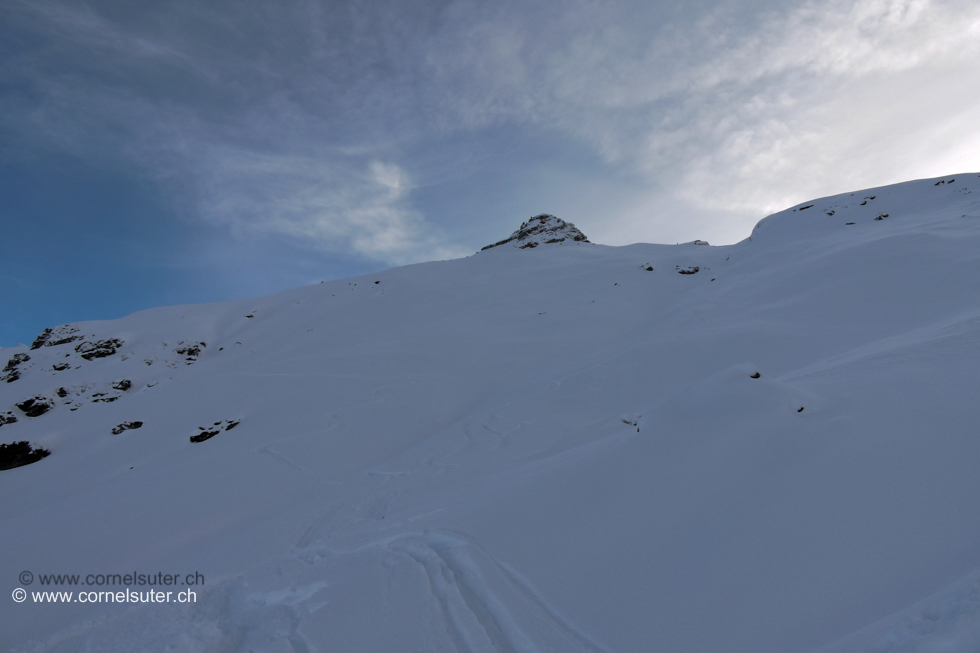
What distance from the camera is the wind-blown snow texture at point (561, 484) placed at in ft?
8.70

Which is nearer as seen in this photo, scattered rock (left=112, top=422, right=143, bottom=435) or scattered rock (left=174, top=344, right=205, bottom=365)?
scattered rock (left=112, top=422, right=143, bottom=435)

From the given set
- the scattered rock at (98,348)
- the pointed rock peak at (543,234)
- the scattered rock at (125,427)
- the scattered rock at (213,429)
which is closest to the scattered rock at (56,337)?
the scattered rock at (98,348)

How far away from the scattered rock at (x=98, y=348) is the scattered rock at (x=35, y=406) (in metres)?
3.48

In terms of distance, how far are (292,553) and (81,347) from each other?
19736 millimetres

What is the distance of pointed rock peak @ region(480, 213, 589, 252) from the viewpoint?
3406 centimetres

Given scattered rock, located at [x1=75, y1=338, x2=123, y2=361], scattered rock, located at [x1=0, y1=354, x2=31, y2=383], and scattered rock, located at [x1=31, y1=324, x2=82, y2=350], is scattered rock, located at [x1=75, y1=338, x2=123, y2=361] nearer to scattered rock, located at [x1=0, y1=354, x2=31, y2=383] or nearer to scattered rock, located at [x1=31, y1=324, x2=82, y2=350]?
scattered rock, located at [x1=31, y1=324, x2=82, y2=350]

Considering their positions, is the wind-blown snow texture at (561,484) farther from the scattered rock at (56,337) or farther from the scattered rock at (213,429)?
the scattered rock at (56,337)

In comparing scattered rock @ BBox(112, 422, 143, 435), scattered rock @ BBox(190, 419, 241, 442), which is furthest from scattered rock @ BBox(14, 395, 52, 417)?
scattered rock @ BBox(190, 419, 241, 442)

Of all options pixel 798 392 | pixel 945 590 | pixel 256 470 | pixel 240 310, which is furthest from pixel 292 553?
pixel 240 310

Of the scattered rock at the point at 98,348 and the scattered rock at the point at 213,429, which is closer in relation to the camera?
the scattered rock at the point at 213,429

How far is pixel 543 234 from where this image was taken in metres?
37.2

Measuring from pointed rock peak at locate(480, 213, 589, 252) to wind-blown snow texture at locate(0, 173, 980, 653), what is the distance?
2069 cm

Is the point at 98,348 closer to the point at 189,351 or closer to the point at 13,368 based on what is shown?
the point at 13,368

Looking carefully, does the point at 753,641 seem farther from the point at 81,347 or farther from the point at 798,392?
the point at 81,347
